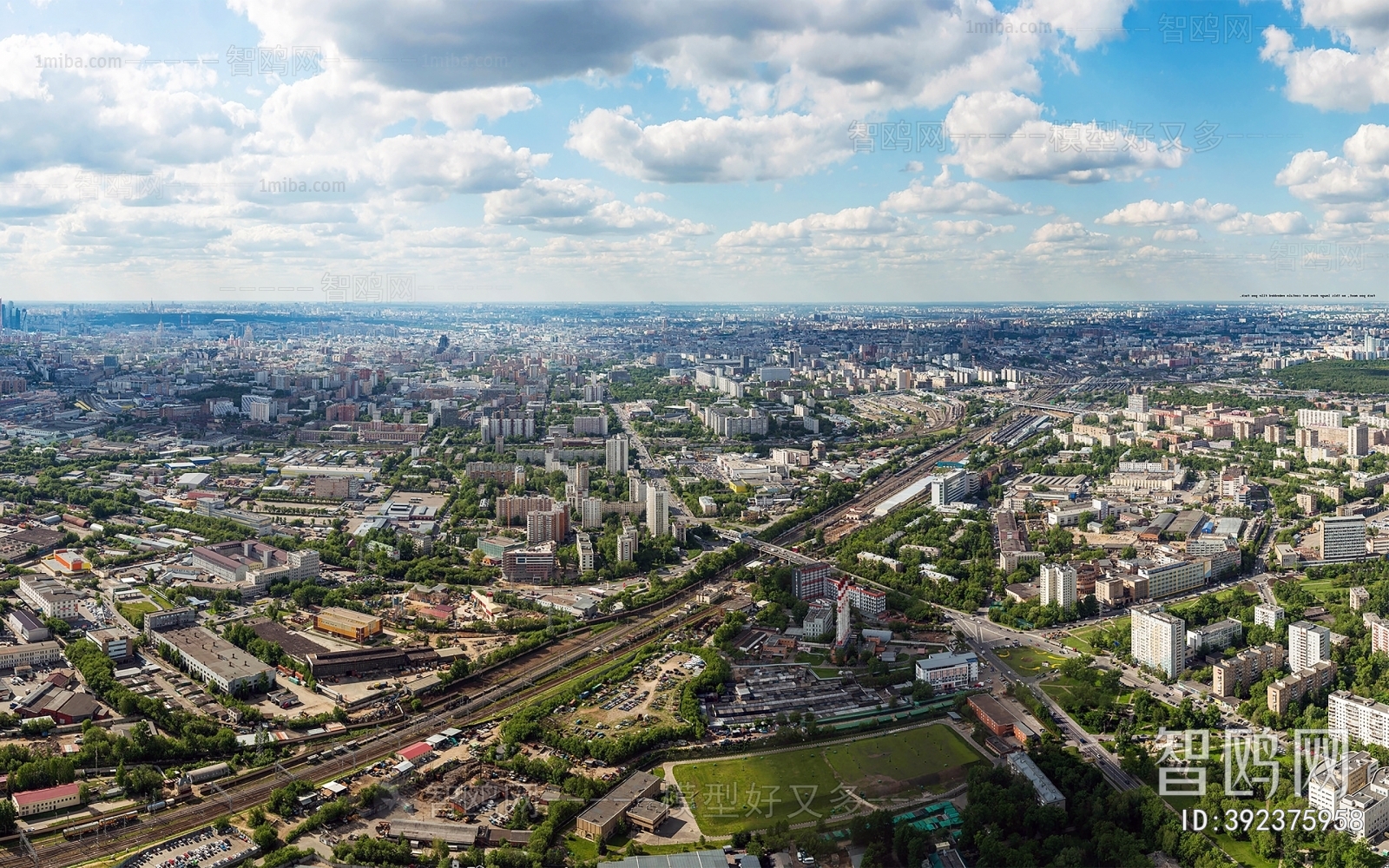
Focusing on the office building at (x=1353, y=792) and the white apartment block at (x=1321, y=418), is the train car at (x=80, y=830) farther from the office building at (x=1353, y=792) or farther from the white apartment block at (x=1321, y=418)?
the white apartment block at (x=1321, y=418)

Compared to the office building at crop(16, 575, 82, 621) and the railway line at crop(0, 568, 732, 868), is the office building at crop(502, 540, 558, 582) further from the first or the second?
the office building at crop(16, 575, 82, 621)

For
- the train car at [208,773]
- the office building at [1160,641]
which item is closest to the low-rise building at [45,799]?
the train car at [208,773]

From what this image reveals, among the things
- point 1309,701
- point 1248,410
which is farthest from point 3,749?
point 1248,410

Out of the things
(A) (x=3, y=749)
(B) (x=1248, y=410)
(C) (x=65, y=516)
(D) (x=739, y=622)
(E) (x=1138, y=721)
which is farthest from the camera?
(B) (x=1248, y=410)

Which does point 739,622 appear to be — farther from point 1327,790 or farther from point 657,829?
point 1327,790

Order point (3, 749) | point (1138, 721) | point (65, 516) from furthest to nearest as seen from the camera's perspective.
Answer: point (65, 516)
point (1138, 721)
point (3, 749)

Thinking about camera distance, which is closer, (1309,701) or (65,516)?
(1309,701)
